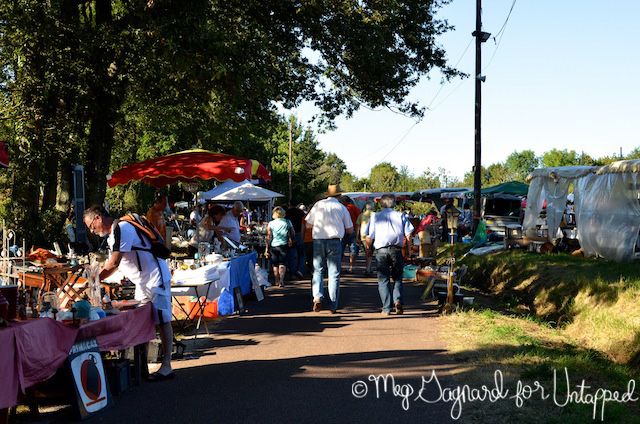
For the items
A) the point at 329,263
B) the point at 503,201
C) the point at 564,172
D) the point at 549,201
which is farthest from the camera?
the point at 503,201

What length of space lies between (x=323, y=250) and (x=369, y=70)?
5801mm

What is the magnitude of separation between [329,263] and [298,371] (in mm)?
4316

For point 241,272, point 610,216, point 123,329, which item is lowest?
point 123,329

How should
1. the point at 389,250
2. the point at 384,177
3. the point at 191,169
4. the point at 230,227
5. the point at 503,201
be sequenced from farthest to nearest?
the point at 384,177
the point at 503,201
the point at 230,227
the point at 191,169
the point at 389,250

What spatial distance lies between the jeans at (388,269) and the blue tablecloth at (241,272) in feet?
7.62

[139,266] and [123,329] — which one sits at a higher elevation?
[139,266]

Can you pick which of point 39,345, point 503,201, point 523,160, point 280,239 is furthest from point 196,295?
point 523,160

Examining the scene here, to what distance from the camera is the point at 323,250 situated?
11820mm

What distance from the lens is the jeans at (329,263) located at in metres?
11.6

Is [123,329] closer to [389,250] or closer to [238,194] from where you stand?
[389,250]

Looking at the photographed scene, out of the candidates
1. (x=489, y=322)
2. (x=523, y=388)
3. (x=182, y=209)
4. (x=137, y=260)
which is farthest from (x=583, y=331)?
(x=182, y=209)

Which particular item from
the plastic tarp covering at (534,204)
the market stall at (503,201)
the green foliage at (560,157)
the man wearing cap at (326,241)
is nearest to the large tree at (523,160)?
the green foliage at (560,157)

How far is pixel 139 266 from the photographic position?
7266 mm

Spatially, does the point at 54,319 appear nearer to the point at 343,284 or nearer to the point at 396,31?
the point at 343,284
